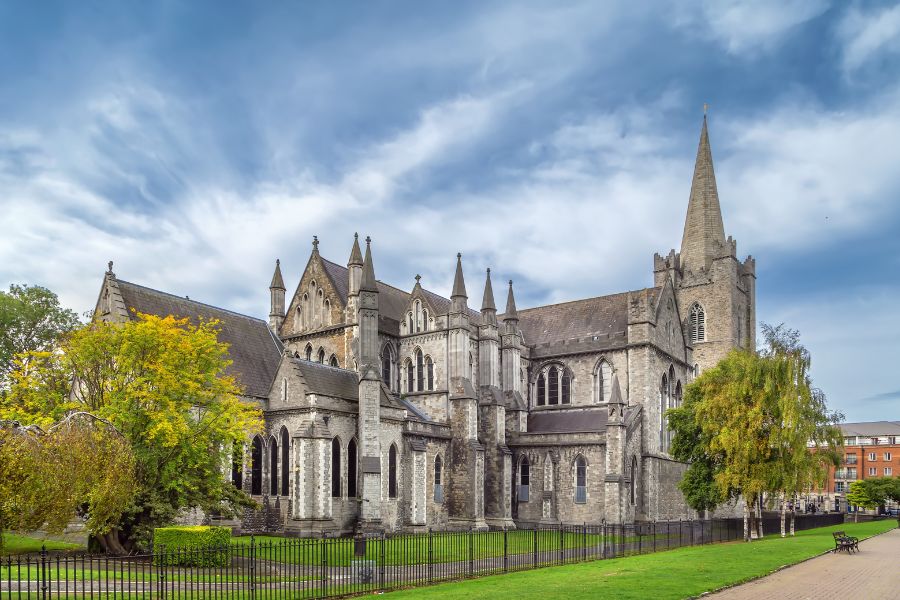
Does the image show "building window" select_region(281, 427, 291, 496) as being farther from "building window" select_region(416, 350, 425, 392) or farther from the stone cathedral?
"building window" select_region(416, 350, 425, 392)

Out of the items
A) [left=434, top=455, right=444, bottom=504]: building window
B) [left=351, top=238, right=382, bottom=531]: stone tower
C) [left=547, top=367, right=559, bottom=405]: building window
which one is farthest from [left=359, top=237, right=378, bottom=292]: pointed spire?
[left=547, top=367, right=559, bottom=405]: building window

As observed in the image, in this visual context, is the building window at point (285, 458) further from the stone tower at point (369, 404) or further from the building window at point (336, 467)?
the stone tower at point (369, 404)

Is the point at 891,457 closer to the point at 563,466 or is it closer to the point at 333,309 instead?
the point at 563,466

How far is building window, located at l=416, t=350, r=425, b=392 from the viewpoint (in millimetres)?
49125

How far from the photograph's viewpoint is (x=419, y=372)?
49.4 m

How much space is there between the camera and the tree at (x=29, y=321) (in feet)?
160

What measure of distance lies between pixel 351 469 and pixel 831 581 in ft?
78.2

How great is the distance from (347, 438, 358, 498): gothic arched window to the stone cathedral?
0.27 feet

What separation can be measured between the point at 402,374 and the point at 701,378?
18350 mm

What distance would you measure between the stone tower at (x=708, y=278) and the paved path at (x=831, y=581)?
108 ft

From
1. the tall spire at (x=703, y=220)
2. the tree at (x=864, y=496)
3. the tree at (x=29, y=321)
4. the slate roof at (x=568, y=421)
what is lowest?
the tree at (x=864, y=496)

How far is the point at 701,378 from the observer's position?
44.1 metres

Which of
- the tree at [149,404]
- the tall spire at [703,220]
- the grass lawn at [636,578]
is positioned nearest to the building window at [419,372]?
the tree at [149,404]

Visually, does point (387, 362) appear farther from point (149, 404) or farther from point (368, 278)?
point (149, 404)
